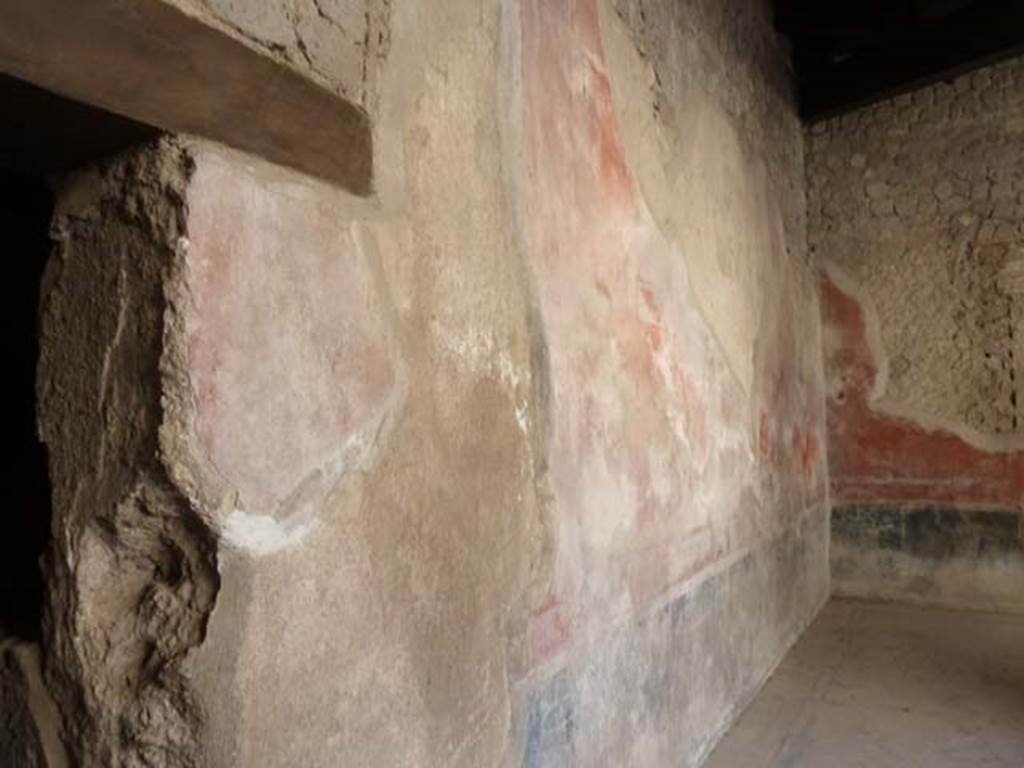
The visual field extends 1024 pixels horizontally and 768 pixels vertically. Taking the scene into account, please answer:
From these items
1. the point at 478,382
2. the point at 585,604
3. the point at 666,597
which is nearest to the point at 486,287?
the point at 478,382

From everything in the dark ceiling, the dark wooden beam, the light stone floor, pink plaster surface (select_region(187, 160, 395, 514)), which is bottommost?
the light stone floor

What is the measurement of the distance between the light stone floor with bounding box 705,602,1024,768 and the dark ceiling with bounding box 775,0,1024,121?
2691mm

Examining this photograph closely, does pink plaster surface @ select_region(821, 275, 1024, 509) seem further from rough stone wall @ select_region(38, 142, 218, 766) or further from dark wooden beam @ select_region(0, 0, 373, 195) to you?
rough stone wall @ select_region(38, 142, 218, 766)

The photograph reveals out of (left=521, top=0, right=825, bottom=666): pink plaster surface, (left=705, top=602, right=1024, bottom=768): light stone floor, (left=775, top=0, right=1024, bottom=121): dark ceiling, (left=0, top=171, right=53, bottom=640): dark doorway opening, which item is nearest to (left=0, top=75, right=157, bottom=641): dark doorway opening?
(left=0, top=171, right=53, bottom=640): dark doorway opening

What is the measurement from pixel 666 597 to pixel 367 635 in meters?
1.36

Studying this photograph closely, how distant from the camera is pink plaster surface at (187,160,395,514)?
0.77m

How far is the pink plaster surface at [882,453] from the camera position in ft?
13.5

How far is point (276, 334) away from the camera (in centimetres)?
83

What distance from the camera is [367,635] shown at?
0.93 m

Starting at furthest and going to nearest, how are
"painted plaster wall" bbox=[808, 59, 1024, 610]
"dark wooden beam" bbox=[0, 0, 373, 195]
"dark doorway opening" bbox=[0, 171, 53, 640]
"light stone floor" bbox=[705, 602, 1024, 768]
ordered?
"painted plaster wall" bbox=[808, 59, 1024, 610] < "light stone floor" bbox=[705, 602, 1024, 768] < "dark doorway opening" bbox=[0, 171, 53, 640] < "dark wooden beam" bbox=[0, 0, 373, 195]

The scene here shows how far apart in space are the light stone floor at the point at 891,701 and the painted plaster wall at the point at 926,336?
0.48 meters

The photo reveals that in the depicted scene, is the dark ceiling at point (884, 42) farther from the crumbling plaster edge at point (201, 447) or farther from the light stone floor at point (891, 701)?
the crumbling plaster edge at point (201, 447)

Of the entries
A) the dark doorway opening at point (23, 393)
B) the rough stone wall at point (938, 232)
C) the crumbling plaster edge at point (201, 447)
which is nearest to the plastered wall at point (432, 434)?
the crumbling plaster edge at point (201, 447)

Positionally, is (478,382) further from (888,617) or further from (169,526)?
(888,617)
